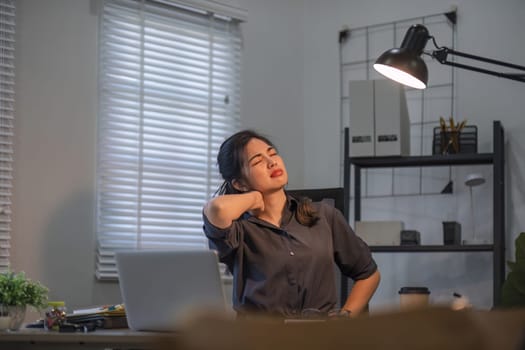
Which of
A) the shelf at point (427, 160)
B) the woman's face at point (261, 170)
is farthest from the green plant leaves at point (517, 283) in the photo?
the woman's face at point (261, 170)

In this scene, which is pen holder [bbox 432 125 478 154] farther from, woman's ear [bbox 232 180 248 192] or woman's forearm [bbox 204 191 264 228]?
woman's forearm [bbox 204 191 264 228]

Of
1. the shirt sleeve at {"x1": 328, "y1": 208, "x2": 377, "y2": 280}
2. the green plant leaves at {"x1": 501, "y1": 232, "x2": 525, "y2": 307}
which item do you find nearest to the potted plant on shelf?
the shirt sleeve at {"x1": 328, "y1": 208, "x2": 377, "y2": 280}

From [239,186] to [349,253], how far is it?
391 millimetres

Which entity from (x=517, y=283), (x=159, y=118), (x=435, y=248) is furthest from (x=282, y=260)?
(x=159, y=118)

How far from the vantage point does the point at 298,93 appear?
434 centimetres

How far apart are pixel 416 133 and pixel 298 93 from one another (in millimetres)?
728

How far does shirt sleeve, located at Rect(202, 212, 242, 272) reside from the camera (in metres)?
2.18

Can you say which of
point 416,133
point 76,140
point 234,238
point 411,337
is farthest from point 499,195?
point 411,337

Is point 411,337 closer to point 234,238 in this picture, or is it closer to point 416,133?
point 234,238

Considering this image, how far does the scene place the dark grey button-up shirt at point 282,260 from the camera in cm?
216

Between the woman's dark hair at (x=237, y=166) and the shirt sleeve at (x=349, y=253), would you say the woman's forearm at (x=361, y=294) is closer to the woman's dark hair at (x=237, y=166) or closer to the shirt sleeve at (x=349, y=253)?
the shirt sleeve at (x=349, y=253)

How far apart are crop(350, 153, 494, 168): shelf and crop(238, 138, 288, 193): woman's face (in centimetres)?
142

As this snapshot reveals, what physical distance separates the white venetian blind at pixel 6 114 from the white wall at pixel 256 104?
4 centimetres

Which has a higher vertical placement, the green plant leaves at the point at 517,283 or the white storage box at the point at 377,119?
the white storage box at the point at 377,119
